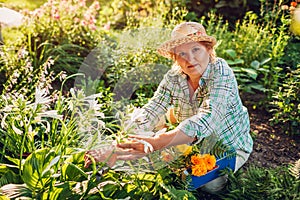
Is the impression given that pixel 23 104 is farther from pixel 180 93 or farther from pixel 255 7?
pixel 255 7

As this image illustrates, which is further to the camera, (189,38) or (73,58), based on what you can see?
(73,58)

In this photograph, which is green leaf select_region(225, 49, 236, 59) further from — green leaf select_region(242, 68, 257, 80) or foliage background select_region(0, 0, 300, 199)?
green leaf select_region(242, 68, 257, 80)

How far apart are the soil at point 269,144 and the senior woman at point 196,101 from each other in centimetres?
50

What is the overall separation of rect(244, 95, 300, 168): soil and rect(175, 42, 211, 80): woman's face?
97cm

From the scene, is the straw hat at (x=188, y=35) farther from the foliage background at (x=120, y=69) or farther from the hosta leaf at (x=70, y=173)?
the hosta leaf at (x=70, y=173)

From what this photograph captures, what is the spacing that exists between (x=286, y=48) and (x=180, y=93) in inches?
81.2

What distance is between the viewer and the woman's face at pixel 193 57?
2.53 m

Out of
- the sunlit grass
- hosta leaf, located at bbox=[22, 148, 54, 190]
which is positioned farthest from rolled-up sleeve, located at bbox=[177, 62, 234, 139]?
the sunlit grass

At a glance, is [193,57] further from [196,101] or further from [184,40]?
[196,101]

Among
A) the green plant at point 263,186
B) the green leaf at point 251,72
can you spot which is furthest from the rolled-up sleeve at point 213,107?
the green leaf at point 251,72

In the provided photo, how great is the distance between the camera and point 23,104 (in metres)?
2.16

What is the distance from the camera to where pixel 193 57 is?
254cm

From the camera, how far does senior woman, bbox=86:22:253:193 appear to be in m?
2.38

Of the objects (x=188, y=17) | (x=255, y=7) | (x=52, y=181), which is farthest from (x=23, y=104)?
(x=255, y=7)
